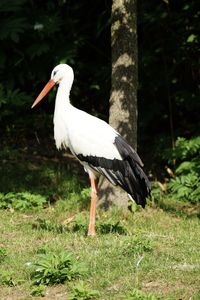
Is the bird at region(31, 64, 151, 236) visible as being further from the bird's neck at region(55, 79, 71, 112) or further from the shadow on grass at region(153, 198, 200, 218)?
the shadow on grass at region(153, 198, 200, 218)

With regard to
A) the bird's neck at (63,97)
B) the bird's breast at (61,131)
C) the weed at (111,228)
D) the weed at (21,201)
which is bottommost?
the weed at (111,228)

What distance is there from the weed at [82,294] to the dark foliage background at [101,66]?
Result: 229 inches

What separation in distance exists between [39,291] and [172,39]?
718 cm

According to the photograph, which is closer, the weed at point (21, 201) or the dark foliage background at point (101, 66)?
the weed at point (21, 201)

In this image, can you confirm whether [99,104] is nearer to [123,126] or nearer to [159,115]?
[159,115]

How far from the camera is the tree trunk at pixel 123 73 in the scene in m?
9.20

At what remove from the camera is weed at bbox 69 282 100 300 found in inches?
220

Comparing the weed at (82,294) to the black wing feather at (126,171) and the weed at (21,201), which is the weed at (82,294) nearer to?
the black wing feather at (126,171)

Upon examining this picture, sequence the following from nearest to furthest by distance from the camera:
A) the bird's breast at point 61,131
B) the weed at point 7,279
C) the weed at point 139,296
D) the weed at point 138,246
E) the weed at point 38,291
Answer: the weed at point 139,296 → the weed at point 38,291 → the weed at point 7,279 → the weed at point 138,246 → the bird's breast at point 61,131

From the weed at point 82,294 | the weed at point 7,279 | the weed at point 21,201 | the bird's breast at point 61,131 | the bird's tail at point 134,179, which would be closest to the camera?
the weed at point 82,294

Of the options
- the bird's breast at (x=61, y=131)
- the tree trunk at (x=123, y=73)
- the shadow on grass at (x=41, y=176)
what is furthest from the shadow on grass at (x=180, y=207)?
the bird's breast at (x=61, y=131)

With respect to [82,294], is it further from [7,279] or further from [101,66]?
[101,66]

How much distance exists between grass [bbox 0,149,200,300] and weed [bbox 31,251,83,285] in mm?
10

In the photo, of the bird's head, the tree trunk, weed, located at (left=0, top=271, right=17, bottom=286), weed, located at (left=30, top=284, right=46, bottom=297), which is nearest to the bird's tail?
the bird's head
